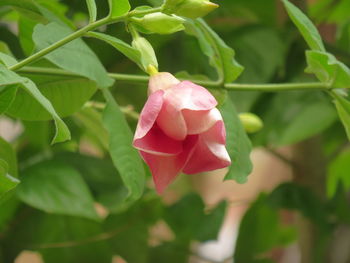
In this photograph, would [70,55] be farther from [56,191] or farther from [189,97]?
[56,191]

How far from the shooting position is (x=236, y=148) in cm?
33

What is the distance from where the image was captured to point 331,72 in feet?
1.08

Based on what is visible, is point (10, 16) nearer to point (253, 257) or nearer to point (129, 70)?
point (129, 70)

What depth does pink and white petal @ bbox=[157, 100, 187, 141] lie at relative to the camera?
239mm

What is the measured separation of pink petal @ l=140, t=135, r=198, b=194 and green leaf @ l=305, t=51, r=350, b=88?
0.30ft

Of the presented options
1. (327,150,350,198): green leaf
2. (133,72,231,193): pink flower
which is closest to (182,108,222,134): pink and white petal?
(133,72,231,193): pink flower

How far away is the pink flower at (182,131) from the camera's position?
239 mm

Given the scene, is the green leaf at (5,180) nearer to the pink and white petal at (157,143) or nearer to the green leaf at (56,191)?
the pink and white petal at (157,143)

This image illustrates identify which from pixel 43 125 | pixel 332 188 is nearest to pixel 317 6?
pixel 332 188

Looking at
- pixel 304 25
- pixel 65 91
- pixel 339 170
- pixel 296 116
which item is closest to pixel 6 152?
pixel 65 91

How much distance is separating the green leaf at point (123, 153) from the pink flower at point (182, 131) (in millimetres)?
54

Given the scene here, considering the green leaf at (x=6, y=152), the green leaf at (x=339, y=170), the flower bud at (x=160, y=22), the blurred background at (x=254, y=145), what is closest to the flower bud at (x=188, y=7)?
the flower bud at (x=160, y=22)

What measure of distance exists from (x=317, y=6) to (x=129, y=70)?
201 mm

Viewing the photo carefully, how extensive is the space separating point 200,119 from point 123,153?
86 millimetres
